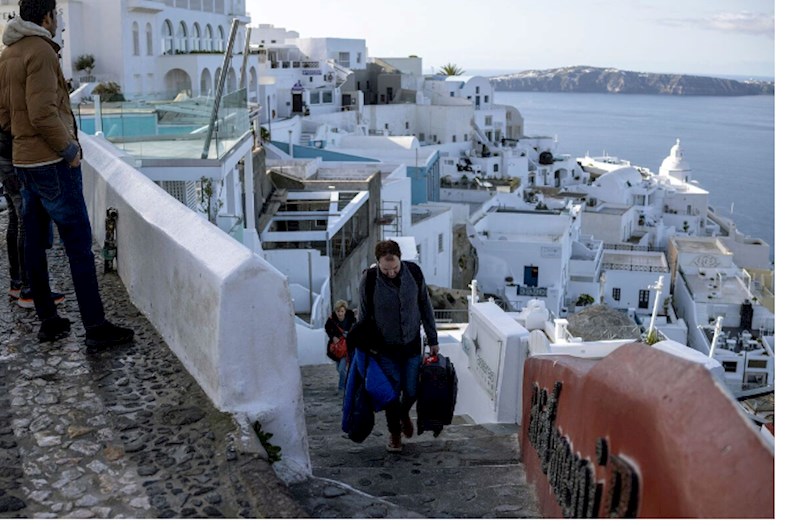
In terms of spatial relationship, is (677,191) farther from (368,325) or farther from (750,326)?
(368,325)

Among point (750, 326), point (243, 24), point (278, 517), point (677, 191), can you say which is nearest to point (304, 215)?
point (278, 517)

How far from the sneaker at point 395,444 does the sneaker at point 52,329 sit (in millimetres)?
1995

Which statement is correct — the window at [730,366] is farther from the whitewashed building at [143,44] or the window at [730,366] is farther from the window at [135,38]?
the window at [135,38]

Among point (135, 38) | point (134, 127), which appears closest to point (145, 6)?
point (135, 38)

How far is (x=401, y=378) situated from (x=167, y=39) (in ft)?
108

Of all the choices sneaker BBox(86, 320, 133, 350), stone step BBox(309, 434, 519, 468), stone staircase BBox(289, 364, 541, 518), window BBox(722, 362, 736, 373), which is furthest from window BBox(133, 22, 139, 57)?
sneaker BBox(86, 320, 133, 350)

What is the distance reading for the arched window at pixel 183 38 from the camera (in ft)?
120

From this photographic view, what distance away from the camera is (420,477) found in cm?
508

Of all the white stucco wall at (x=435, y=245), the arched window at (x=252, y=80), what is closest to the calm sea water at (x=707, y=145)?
the white stucco wall at (x=435, y=245)

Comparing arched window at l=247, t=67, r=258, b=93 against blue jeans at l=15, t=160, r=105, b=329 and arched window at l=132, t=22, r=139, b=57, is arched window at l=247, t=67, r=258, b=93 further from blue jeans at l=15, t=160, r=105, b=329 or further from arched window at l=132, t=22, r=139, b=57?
blue jeans at l=15, t=160, r=105, b=329

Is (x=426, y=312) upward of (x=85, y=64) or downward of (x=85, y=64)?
downward

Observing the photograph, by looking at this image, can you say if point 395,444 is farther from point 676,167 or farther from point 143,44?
point 676,167

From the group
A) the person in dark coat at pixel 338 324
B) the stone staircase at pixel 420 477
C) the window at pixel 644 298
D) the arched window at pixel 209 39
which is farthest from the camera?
the arched window at pixel 209 39

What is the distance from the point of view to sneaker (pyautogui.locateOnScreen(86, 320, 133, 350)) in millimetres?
5102
